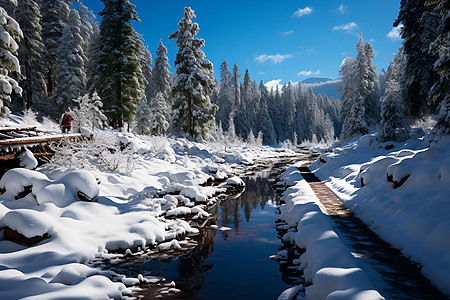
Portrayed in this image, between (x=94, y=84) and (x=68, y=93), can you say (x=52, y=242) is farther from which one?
(x=68, y=93)

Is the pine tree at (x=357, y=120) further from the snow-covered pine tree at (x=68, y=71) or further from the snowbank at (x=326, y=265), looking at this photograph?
the snow-covered pine tree at (x=68, y=71)

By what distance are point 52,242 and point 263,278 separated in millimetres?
5297

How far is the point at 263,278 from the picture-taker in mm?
5957

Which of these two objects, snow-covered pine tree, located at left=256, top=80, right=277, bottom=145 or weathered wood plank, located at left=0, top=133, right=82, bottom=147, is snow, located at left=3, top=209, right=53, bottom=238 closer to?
weathered wood plank, located at left=0, top=133, right=82, bottom=147

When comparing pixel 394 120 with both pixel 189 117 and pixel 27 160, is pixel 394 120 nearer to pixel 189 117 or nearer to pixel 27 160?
pixel 189 117

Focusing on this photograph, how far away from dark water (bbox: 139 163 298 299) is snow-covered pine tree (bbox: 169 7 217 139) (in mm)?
18280

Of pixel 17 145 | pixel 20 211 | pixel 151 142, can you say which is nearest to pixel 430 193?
pixel 20 211

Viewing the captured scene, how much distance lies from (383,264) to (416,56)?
19.0 m

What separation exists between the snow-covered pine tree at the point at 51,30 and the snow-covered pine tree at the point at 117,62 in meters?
10.8

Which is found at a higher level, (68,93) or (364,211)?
(68,93)

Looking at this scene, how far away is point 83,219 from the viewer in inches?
307

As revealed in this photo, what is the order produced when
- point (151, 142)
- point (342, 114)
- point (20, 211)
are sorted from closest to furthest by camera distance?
point (20, 211)
point (151, 142)
point (342, 114)

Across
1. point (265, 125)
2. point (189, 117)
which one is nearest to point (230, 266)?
point (189, 117)

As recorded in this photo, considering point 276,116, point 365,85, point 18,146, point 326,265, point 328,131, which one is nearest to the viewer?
point 326,265
